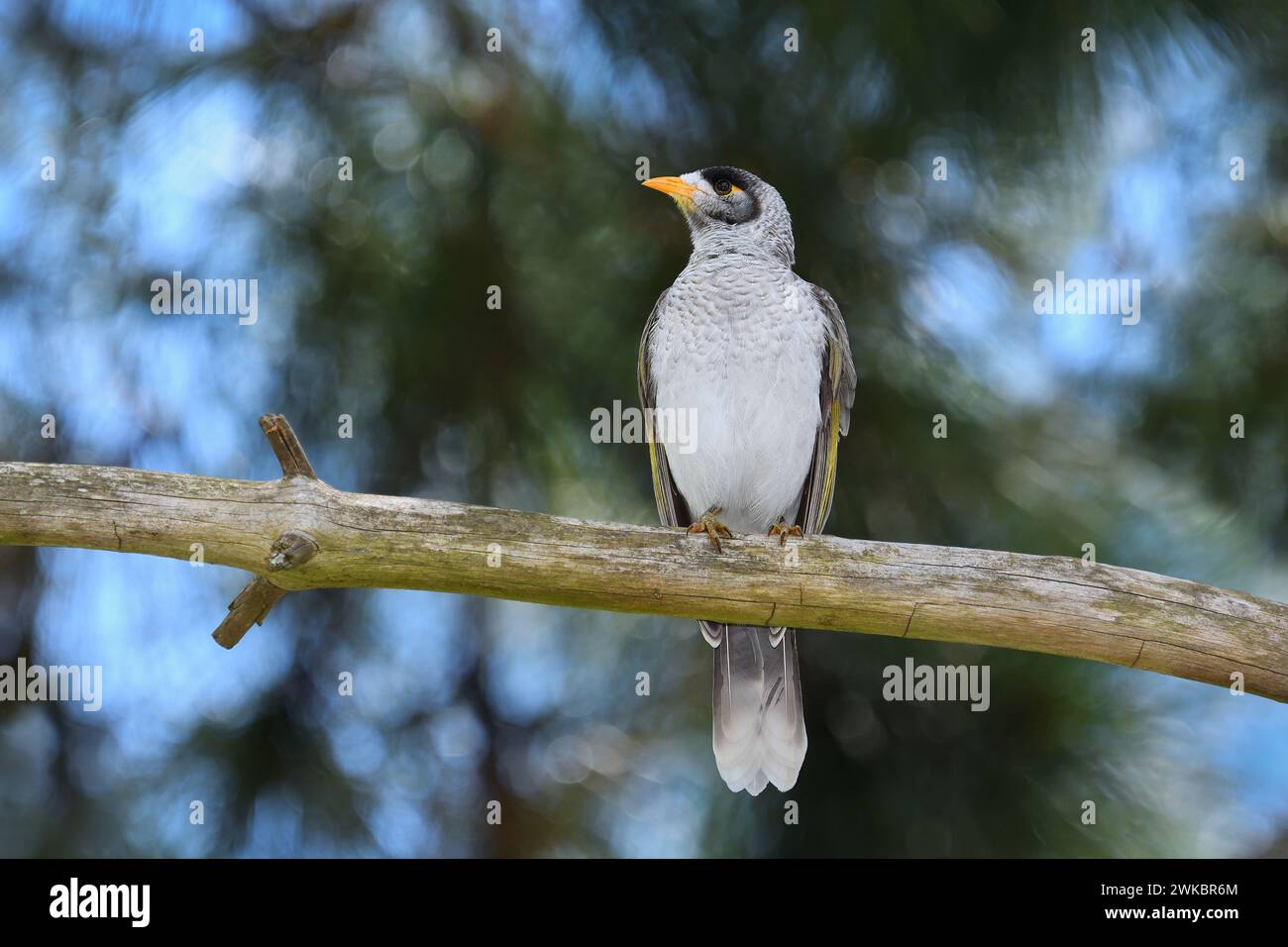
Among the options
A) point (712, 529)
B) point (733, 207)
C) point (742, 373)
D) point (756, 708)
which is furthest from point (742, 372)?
point (756, 708)

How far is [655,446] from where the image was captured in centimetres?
395

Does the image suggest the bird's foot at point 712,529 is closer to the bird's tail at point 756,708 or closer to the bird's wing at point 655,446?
the bird's tail at point 756,708

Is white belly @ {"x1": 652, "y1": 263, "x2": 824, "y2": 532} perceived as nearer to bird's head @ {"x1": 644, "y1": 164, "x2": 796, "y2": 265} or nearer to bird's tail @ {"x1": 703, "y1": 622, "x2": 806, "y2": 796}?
bird's head @ {"x1": 644, "y1": 164, "x2": 796, "y2": 265}

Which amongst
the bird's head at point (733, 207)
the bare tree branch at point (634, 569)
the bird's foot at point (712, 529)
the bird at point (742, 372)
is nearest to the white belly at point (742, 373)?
the bird at point (742, 372)

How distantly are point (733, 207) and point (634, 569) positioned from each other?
4.85 ft

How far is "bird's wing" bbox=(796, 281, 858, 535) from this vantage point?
3789 millimetres

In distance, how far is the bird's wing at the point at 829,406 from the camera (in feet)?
12.4

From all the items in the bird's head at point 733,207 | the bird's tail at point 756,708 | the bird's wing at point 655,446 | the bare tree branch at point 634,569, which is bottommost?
the bird's tail at point 756,708

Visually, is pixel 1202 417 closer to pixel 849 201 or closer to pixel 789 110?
pixel 849 201

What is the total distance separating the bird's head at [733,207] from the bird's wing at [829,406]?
24 centimetres

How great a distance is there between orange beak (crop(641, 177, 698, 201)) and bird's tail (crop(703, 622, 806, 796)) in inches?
52.5

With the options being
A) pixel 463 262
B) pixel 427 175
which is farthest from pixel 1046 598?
pixel 427 175
